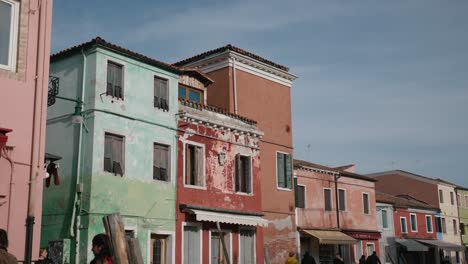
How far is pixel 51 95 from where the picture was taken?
1770cm

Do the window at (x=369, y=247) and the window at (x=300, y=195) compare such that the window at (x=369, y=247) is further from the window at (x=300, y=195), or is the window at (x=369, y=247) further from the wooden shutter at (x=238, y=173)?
the wooden shutter at (x=238, y=173)

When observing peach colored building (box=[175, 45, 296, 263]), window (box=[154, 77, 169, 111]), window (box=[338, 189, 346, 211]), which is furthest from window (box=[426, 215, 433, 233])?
window (box=[154, 77, 169, 111])

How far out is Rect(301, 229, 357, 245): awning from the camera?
90.9ft

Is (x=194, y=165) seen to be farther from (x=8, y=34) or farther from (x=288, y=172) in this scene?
(x=8, y=34)

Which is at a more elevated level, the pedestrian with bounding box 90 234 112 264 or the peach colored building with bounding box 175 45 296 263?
the peach colored building with bounding box 175 45 296 263

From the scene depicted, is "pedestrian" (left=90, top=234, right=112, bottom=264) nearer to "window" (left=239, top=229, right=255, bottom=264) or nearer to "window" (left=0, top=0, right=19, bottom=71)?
"window" (left=0, top=0, right=19, bottom=71)

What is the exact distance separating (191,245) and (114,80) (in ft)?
20.4

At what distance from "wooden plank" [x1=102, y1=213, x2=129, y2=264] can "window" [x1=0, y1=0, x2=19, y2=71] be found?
5.76m

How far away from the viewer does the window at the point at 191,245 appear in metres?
20.0

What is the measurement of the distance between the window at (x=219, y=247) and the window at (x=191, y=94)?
206 inches

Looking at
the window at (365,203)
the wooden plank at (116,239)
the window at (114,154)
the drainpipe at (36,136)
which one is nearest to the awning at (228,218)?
the window at (114,154)

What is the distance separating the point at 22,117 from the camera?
12.5m

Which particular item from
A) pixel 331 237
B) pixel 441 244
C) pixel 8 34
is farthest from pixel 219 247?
pixel 441 244

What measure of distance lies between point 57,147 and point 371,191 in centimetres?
2177
